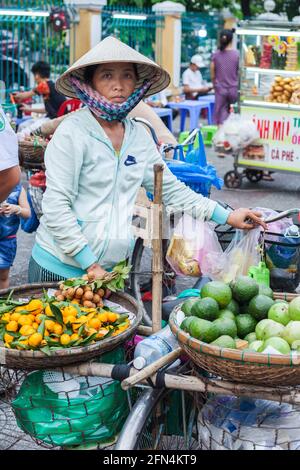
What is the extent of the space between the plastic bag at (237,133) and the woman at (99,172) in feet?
19.8

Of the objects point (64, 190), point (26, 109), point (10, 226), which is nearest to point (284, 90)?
point (26, 109)

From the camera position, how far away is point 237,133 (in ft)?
30.6

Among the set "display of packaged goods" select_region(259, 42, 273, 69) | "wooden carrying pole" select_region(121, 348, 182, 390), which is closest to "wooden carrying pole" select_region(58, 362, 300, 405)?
"wooden carrying pole" select_region(121, 348, 182, 390)

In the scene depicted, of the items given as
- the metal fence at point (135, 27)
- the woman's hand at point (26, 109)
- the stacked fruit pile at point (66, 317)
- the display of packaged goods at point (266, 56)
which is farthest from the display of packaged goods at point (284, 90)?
the metal fence at point (135, 27)

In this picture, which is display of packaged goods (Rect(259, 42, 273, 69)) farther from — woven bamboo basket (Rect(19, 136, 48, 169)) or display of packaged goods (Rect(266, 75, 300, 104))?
woven bamboo basket (Rect(19, 136, 48, 169))

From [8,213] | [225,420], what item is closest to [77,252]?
[225,420]

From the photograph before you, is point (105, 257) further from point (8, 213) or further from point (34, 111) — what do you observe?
point (34, 111)

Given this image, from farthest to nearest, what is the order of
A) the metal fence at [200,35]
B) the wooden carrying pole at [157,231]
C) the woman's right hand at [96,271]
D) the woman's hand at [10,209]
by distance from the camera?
the metal fence at [200,35], the woman's hand at [10,209], the woman's right hand at [96,271], the wooden carrying pole at [157,231]

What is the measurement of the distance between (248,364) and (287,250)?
72.2 inches

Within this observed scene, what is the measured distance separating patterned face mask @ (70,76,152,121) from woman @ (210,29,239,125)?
10.3m

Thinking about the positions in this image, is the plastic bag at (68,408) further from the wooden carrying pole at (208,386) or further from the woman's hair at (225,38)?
the woman's hair at (225,38)

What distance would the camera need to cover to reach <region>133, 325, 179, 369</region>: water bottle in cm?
267

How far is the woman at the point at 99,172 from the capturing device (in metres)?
3.08

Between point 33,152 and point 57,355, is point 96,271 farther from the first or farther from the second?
point 33,152
